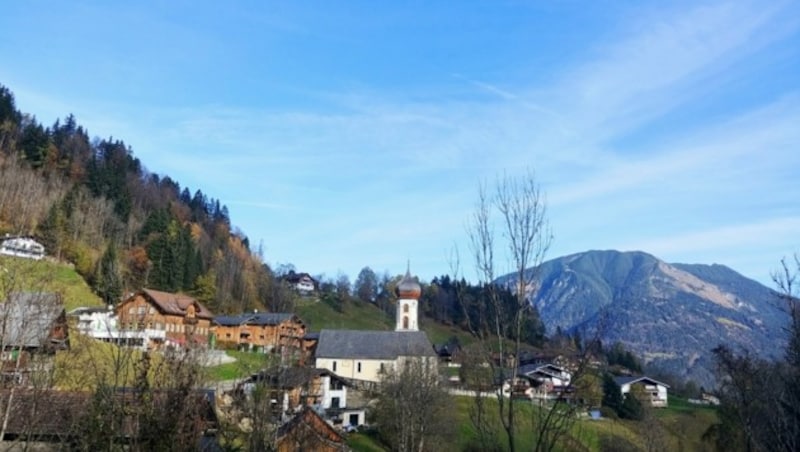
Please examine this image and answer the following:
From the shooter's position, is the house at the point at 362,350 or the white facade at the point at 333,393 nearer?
the white facade at the point at 333,393

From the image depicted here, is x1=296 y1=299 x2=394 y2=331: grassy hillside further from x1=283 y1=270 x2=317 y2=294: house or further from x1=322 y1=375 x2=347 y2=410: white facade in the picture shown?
x1=322 y1=375 x2=347 y2=410: white facade

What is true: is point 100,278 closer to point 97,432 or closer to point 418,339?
point 418,339

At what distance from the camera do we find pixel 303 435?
14102 millimetres

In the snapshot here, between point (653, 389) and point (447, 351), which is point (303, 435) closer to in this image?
point (653, 389)

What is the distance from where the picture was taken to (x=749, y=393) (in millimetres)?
14664

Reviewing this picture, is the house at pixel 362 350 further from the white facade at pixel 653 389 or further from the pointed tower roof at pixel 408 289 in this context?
the white facade at pixel 653 389

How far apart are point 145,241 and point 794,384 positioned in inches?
3133

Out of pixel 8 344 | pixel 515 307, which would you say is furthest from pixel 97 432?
pixel 8 344

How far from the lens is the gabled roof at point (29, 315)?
40.2ft

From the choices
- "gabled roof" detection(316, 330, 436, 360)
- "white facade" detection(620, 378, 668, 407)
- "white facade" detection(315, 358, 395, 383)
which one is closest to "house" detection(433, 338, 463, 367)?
"gabled roof" detection(316, 330, 436, 360)

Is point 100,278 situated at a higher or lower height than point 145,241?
lower

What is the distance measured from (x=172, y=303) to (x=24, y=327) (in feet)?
176

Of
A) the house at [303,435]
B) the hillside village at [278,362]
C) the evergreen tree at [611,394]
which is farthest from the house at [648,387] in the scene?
the house at [303,435]

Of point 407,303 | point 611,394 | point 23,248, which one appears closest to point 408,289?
point 407,303
